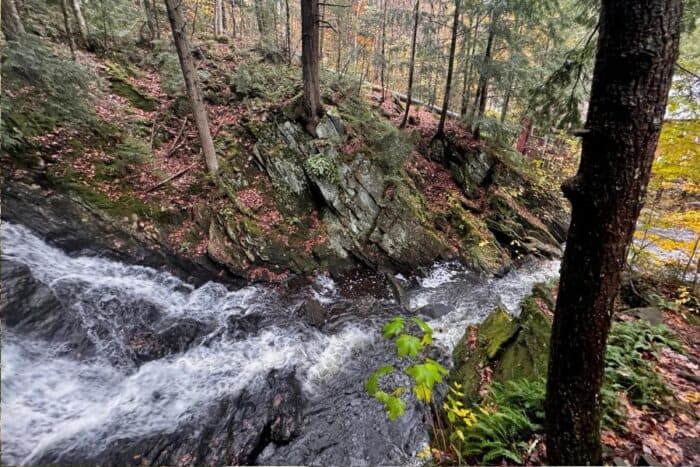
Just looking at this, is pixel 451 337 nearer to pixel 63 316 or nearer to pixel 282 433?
pixel 282 433

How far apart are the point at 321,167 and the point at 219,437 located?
7305 millimetres

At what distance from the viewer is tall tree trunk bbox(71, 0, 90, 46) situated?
10656 millimetres

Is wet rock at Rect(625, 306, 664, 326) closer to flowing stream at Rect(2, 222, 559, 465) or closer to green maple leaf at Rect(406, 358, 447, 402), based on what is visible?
flowing stream at Rect(2, 222, 559, 465)

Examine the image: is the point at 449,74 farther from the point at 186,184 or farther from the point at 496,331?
the point at 186,184

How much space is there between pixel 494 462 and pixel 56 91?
430 inches

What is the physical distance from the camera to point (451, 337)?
7.08 metres

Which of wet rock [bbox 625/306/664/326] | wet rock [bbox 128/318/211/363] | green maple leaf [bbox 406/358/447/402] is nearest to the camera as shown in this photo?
green maple leaf [bbox 406/358/447/402]

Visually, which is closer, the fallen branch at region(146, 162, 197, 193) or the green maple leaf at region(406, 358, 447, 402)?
the green maple leaf at region(406, 358, 447, 402)

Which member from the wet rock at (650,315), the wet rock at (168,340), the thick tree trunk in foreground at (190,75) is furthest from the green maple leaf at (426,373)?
the thick tree trunk in foreground at (190,75)

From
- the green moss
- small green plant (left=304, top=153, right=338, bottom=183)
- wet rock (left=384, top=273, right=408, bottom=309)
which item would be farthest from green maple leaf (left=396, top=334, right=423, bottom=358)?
small green plant (left=304, top=153, right=338, bottom=183)

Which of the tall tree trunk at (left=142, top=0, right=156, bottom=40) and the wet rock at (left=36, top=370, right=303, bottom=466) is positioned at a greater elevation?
the tall tree trunk at (left=142, top=0, right=156, bottom=40)

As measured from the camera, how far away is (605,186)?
6.73ft

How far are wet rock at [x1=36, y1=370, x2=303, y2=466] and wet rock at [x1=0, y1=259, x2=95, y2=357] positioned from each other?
171cm

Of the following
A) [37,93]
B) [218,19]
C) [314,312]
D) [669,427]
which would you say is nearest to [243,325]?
[314,312]
